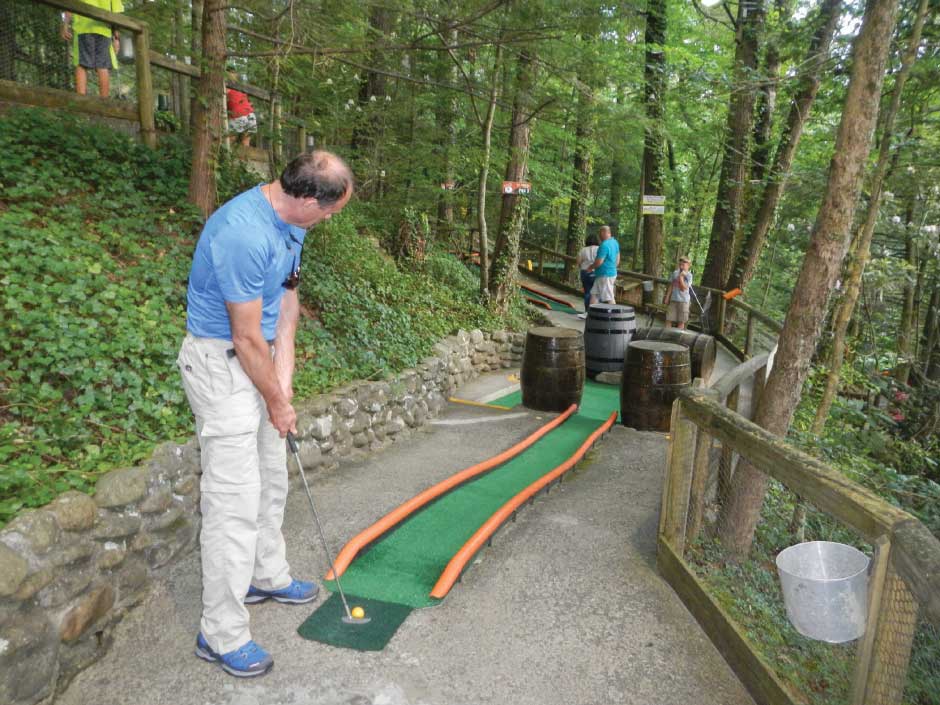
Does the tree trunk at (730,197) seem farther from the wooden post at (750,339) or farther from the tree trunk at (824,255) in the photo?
the tree trunk at (824,255)

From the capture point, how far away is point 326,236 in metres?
7.70

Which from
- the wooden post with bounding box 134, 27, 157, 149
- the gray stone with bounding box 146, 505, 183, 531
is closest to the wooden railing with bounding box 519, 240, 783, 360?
the gray stone with bounding box 146, 505, 183, 531

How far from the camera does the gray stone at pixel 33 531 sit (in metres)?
2.36

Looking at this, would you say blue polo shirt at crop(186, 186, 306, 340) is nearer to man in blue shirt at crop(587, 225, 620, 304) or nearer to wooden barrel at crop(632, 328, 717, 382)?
wooden barrel at crop(632, 328, 717, 382)

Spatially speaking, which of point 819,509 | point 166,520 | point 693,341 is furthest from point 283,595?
point 693,341

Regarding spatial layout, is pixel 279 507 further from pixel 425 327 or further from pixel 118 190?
pixel 425 327

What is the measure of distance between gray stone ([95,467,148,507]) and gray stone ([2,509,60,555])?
0.94ft

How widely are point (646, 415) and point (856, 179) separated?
3151 mm

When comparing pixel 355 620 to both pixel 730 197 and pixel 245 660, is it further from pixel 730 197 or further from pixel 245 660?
pixel 730 197

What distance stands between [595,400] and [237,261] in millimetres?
6200

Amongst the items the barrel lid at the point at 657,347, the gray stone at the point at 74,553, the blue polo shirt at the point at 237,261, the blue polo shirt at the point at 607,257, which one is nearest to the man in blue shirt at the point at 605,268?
the blue polo shirt at the point at 607,257

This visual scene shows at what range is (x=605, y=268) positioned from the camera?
11.0m

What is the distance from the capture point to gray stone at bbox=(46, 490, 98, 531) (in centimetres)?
257

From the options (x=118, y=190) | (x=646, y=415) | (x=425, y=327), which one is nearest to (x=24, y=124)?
(x=118, y=190)
